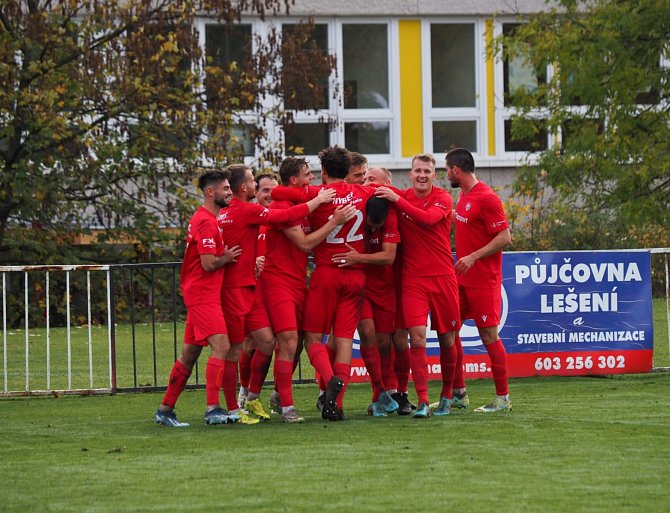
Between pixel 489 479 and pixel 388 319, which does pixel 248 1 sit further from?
pixel 489 479

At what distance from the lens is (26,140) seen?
21.0m

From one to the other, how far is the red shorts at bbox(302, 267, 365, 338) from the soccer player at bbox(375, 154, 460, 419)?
41 cm

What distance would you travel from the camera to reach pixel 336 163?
10.3m

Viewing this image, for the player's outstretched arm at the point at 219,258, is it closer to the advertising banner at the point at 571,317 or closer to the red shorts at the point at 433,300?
the red shorts at the point at 433,300

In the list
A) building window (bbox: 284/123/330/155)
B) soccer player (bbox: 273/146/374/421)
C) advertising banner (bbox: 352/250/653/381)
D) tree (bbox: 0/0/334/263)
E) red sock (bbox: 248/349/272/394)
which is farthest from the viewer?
building window (bbox: 284/123/330/155)

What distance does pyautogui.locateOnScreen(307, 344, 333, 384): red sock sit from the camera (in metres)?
10.1

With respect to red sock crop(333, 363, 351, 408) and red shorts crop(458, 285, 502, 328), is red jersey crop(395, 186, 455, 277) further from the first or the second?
red sock crop(333, 363, 351, 408)

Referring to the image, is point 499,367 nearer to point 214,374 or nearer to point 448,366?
point 448,366

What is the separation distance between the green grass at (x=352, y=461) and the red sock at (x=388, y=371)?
0.35 metres

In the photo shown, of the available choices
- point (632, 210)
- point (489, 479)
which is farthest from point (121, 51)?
point (489, 479)

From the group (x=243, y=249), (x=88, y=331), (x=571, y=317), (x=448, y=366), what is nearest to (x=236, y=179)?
(x=243, y=249)

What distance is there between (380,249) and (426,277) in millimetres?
422

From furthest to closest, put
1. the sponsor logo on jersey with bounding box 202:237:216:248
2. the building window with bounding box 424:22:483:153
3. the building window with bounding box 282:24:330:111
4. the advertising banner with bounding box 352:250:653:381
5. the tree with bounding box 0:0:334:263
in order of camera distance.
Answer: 1. the building window with bounding box 424:22:483:153
2. the building window with bounding box 282:24:330:111
3. the tree with bounding box 0:0:334:263
4. the advertising banner with bounding box 352:250:653:381
5. the sponsor logo on jersey with bounding box 202:237:216:248

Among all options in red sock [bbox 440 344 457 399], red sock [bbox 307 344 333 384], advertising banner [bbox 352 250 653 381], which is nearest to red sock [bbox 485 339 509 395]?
red sock [bbox 440 344 457 399]
